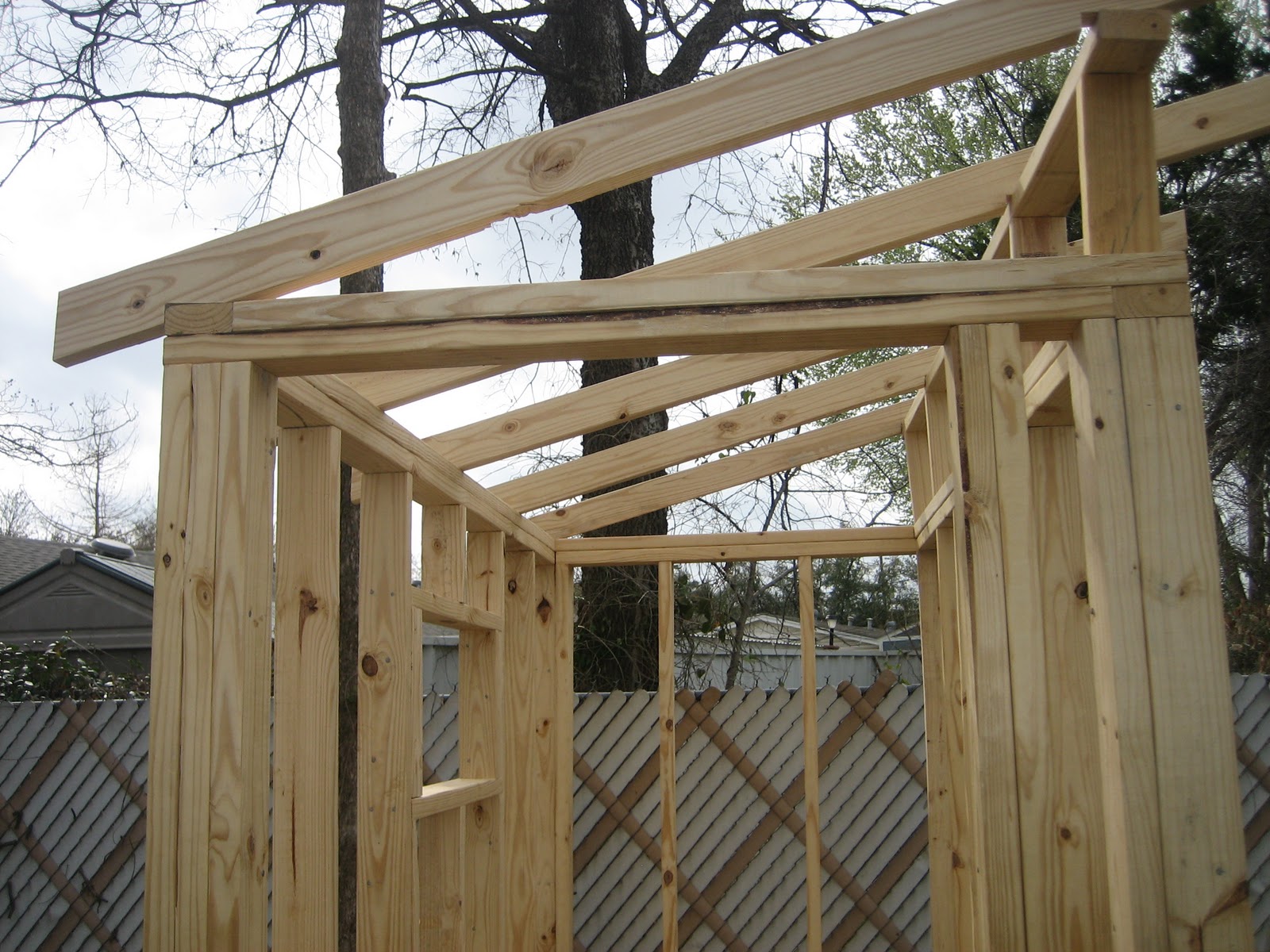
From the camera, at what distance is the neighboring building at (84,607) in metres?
10.5

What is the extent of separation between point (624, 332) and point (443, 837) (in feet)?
5.47

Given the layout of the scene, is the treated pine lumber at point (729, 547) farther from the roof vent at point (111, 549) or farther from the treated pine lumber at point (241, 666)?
the roof vent at point (111, 549)

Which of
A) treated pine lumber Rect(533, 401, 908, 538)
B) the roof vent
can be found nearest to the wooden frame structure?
treated pine lumber Rect(533, 401, 908, 538)

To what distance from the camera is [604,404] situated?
3225 mm

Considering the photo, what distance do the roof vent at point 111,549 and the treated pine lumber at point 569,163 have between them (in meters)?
10.5

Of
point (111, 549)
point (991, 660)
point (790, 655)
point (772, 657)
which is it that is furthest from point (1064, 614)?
point (111, 549)

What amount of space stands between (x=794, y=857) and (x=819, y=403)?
2.56 m

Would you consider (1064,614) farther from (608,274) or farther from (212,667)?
(608,274)

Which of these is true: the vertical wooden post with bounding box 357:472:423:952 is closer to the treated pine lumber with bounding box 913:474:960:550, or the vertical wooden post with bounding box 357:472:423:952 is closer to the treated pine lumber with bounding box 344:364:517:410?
the treated pine lumber with bounding box 344:364:517:410

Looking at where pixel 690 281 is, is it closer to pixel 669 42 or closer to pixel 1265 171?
→ pixel 669 42

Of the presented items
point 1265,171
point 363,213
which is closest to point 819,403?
point 363,213

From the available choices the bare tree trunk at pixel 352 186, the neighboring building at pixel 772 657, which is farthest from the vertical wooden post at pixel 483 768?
the neighboring building at pixel 772 657

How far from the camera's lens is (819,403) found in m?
3.67

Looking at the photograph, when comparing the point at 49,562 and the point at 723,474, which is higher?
the point at 49,562
